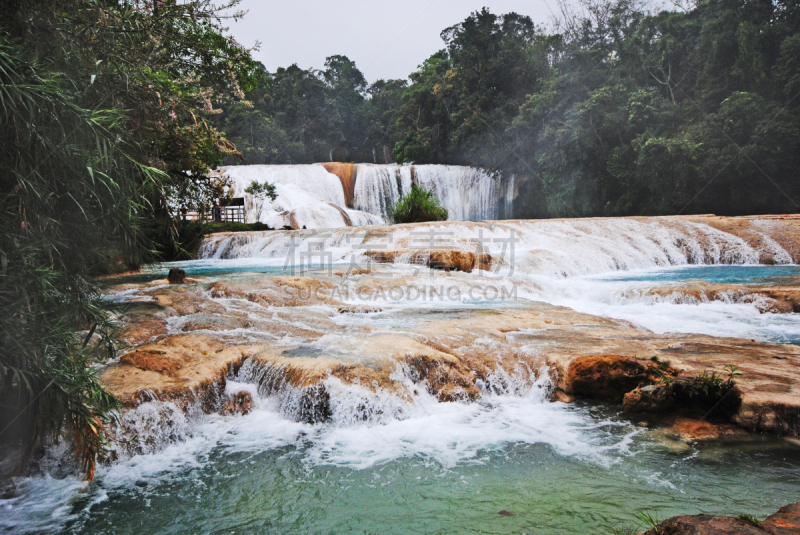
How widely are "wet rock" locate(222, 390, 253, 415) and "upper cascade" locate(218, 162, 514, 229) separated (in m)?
13.9

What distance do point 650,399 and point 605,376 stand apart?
409mm

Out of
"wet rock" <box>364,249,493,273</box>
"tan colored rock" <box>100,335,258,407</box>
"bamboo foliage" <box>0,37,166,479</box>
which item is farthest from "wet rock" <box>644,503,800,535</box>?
"wet rock" <box>364,249,493,273</box>

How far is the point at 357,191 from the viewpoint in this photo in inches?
900

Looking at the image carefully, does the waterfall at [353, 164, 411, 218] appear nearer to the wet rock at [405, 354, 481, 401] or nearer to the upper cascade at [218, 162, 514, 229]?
the upper cascade at [218, 162, 514, 229]

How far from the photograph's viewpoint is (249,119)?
109 feet

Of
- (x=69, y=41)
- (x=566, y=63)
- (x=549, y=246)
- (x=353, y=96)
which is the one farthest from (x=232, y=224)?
(x=353, y=96)

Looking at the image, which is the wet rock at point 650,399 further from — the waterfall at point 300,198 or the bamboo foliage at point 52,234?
the waterfall at point 300,198

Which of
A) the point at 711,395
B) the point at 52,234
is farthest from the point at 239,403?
the point at 711,395

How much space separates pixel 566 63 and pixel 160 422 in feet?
84.3

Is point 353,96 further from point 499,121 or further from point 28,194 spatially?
point 28,194

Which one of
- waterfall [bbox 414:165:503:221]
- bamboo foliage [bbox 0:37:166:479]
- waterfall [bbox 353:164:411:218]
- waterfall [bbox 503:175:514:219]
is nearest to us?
bamboo foliage [bbox 0:37:166:479]

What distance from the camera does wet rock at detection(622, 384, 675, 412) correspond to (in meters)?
3.67

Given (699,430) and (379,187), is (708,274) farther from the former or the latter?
(379,187)

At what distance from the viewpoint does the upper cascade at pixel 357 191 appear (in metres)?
18.5
